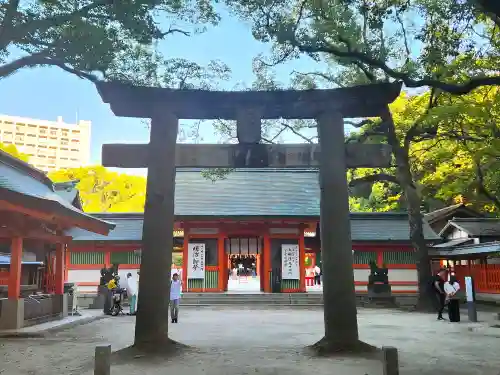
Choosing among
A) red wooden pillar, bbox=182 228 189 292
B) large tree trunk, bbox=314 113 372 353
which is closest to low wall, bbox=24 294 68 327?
red wooden pillar, bbox=182 228 189 292

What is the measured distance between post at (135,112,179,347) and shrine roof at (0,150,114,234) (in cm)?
431

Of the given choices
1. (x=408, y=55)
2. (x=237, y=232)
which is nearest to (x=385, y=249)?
(x=237, y=232)

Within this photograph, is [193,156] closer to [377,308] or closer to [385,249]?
[377,308]

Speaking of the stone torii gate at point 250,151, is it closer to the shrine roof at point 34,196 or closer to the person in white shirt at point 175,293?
the shrine roof at point 34,196

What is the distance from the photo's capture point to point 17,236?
13.8 metres

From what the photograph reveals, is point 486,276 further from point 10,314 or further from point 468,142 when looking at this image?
point 10,314

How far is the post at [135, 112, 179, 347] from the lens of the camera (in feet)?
30.2

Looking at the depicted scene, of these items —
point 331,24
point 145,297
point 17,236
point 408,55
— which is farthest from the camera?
point 408,55

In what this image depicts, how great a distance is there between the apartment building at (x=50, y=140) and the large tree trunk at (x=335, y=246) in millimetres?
98261

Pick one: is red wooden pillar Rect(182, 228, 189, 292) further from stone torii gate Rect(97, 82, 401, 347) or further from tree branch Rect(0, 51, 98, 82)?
stone torii gate Rect(97, 82, 401, 347)

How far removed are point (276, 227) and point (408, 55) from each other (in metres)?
12.3

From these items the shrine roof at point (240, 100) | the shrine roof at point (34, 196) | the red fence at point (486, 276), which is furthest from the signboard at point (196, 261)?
the shrine roof at point (240, 100)

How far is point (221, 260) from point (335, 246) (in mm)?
16859

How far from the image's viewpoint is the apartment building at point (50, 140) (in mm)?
98938
